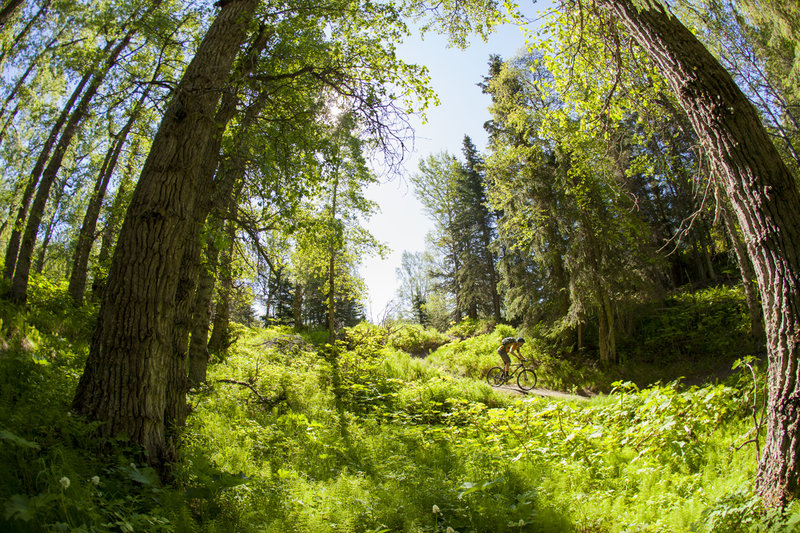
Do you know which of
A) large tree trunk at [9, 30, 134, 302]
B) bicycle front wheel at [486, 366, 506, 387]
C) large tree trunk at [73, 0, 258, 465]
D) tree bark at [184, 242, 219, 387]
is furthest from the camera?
bicycle front wheel at [486, 366, 506, 387]

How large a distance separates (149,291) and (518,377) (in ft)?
34.4

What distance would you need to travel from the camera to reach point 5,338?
5.33 m

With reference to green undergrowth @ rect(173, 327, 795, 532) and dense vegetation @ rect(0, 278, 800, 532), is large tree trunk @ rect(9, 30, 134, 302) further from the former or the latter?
green undergrowth @ rect(173, 327, 795, 532)

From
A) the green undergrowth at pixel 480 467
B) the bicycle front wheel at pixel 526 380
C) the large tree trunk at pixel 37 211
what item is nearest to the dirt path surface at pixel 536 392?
the bicycle front wheel at pixel 526 380

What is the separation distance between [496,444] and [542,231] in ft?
30.1

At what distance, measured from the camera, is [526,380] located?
11.6 m

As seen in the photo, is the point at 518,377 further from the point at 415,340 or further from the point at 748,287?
the point at 415,340

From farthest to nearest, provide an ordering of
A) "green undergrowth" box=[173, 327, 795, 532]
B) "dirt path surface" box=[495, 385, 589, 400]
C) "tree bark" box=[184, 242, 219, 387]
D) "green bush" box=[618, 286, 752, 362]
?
"green bush" box=[618, 286, 752, 362]
"dirt path surface" box=[495, 385, 589, 400]
"tree bark" box=[184, 242, 219, 387]
"green undergrowth" box=[173, 327, 795, 532]

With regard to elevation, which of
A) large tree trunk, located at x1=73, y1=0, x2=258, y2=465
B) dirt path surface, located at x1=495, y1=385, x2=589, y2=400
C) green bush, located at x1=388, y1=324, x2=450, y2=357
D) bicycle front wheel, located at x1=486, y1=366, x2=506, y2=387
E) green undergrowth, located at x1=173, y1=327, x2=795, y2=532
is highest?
large tree trunk, located at x1=73, y1=0, x2=258, y2=465

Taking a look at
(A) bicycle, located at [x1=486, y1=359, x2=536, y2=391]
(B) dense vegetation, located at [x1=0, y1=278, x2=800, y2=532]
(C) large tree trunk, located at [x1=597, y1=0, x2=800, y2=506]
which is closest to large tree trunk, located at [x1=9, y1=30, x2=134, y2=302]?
(B) dense vegetation, located at [x1=0, y1=278, x2=800, y2=532]

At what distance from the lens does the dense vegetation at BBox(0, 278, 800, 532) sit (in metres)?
2.32

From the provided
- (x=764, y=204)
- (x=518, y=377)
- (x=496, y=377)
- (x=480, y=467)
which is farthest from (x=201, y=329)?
(x=496, y=377)

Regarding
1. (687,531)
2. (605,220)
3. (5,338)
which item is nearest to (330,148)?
(687,531)

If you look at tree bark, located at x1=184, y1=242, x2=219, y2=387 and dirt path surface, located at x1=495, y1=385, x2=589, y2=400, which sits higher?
tree bark, located at x1=184, y1=242, x2=219, y2=387
